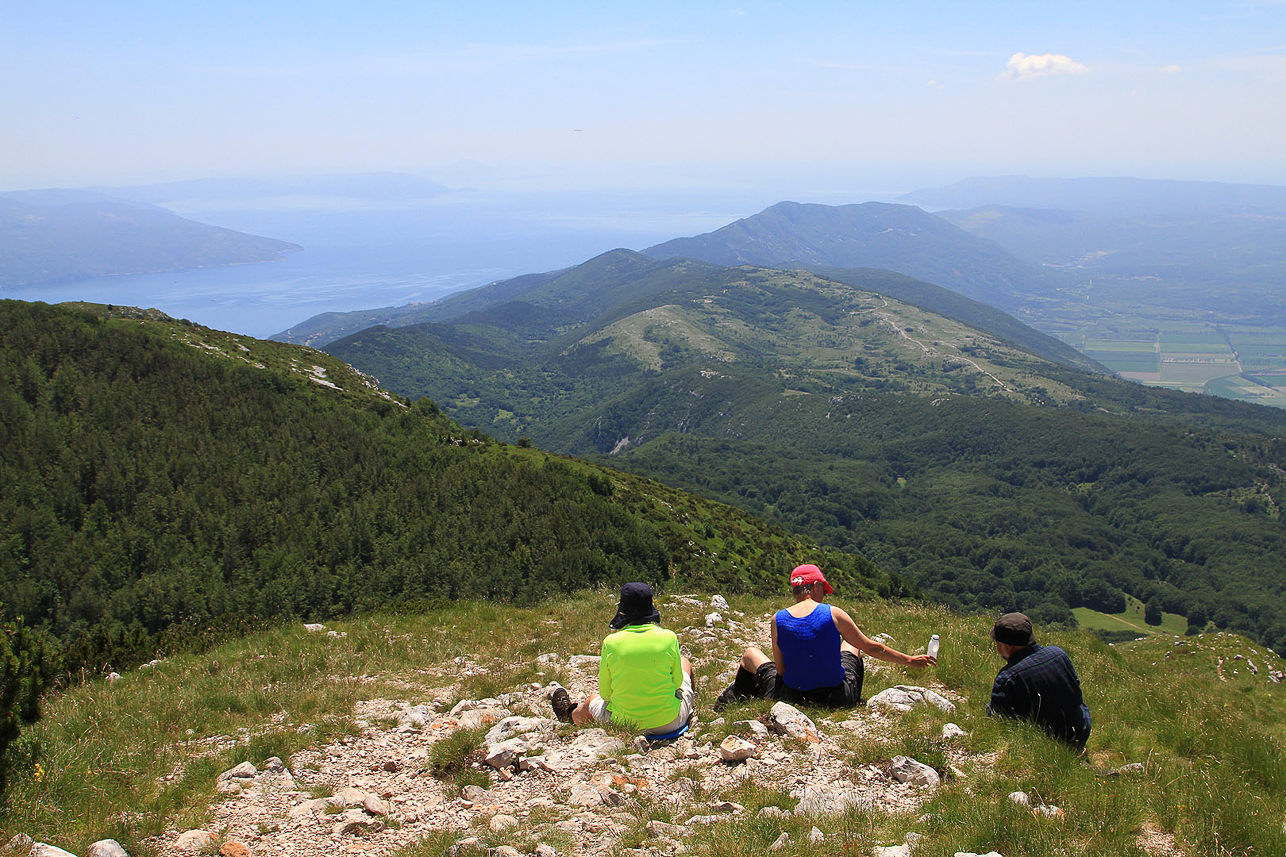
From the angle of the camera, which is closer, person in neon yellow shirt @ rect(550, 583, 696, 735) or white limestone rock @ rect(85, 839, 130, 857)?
white limestone rock @ rect(85, 839, 130, 857)

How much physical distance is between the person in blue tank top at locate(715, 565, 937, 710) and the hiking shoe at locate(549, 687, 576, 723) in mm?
2306

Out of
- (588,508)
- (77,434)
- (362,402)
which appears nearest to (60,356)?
(77,434)

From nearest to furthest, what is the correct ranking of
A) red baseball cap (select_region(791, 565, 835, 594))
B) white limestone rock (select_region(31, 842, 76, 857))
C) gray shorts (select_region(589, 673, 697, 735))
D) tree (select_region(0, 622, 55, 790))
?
1. white limestone rock (select_region(31, 842, 76, 857))
2. tree (select_region(0, 622, 55, 790))
3. gray shorts (select_region(589, 673, 697, 735))
4. red baseball cap (select_region(791, 565, 835, 594))

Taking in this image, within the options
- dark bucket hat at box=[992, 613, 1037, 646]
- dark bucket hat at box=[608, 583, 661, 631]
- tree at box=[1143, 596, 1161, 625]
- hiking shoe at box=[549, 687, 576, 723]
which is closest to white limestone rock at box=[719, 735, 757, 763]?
dark bucket hat at box=[608, 583, 661, 631]

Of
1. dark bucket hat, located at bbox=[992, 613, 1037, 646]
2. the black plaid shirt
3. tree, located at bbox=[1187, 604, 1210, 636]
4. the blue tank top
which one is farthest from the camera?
tree, located at bbox=[1187, 604, 1210, 636]

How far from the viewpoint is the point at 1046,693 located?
7.66m

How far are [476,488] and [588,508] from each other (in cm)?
925

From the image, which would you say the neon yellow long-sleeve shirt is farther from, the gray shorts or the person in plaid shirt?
the person in plaid shirt

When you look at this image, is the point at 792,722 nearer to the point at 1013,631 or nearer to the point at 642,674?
the point at 642,674

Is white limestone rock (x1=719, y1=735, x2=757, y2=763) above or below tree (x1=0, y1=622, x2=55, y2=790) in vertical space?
below

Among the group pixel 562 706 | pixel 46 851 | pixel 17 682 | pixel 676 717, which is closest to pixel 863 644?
pixel 676 717

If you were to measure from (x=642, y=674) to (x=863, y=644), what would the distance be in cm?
346

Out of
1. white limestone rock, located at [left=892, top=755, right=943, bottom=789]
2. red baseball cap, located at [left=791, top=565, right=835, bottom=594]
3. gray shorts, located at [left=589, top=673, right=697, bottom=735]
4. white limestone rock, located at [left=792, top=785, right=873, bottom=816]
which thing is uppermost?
red baseball cap, located at [left=791, top=565, right=835, bottom=594]

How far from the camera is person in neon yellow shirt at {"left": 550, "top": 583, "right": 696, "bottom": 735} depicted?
28.1 ft
